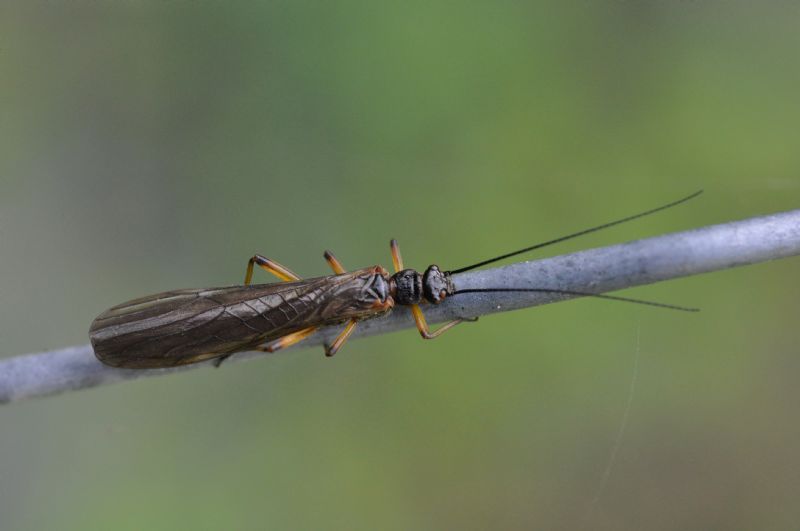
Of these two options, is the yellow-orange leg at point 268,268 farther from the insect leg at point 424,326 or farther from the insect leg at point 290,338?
the insect leg at point 424,326

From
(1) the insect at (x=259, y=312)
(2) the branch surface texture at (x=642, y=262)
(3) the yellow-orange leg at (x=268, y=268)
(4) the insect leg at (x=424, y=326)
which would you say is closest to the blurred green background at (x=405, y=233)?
(3) the yellow-orange leg at (x=268, y=268)

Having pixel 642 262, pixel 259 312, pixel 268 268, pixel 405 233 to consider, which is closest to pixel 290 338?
pixel 259 312

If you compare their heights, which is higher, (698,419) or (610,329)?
(610,329)

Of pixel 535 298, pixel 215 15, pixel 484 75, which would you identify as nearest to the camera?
pixel 535 298

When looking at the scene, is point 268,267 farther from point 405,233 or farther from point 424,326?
point 405,233

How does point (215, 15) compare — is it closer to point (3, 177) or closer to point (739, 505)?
point (3, 177)

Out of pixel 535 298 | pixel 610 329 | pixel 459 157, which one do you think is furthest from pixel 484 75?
pixel 535 298

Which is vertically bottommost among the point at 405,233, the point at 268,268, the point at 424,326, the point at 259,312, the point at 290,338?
the point at 424,326
